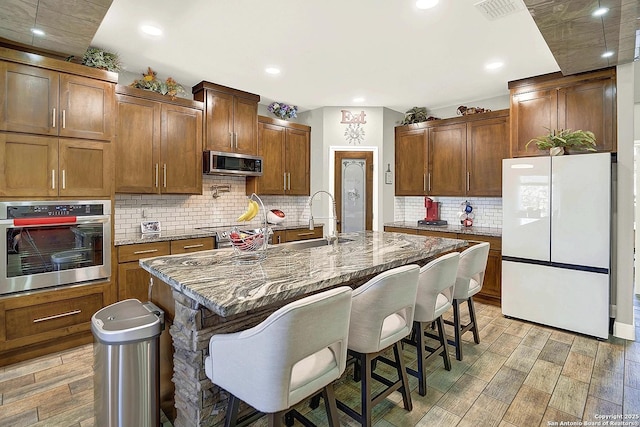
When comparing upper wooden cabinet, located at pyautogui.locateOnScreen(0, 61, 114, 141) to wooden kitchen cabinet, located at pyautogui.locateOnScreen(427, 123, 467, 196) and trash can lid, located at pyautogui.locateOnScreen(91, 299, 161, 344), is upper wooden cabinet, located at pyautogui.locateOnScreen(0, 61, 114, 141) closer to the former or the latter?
trash can lid, located at pyautogui.locateOnScreen(91, 299, 161, 344)

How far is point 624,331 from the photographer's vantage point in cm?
318

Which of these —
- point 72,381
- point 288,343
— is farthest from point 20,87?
point 288,343

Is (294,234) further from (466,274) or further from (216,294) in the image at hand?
(216,294)

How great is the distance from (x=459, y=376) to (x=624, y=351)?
1.71m

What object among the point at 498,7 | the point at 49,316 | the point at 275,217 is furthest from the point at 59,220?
the point at 498,7

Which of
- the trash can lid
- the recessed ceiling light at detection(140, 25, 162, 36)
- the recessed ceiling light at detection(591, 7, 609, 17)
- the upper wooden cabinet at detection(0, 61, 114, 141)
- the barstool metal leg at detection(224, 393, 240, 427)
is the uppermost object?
the recessed ceiling light at detection(140, 25, 162, 36)

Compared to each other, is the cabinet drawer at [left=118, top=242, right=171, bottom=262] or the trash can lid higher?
the cabinet drawer at [left=118, top=242, right=171, bottom=262]

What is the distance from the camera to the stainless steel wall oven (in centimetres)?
263

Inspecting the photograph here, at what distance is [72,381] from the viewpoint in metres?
2.46

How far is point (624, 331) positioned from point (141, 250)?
4.88 metres

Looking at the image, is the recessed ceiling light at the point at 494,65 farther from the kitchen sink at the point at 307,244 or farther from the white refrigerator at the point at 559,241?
the kitchen sink at the point at 307,244

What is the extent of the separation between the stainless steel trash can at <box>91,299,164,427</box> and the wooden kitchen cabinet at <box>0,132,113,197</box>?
5.60ft

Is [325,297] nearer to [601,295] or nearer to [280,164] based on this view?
[601,295]

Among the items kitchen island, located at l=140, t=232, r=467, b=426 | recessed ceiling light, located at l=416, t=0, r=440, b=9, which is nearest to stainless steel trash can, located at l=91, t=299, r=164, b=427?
kitchen island, located at l=140, t=232, r=467, b=426
